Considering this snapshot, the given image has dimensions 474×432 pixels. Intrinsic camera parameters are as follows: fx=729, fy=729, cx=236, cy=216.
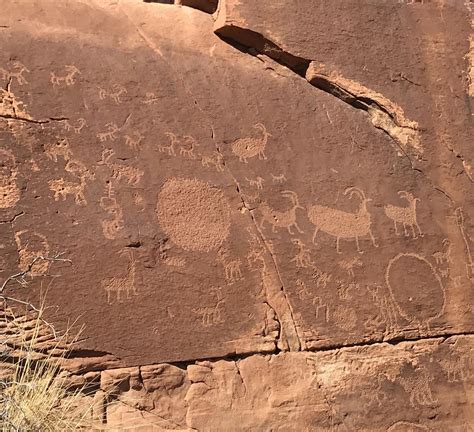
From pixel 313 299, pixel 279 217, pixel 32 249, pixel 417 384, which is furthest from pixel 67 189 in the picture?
pixel 417 384

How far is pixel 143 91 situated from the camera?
404 centimetres

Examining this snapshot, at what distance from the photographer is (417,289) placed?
414cm

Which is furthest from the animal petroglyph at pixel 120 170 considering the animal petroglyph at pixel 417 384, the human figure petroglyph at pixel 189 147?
the animal petroglyph at pixel 417 384

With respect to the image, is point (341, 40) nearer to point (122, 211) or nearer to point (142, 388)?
point (122, 211)

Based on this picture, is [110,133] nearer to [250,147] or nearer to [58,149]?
[58,149]

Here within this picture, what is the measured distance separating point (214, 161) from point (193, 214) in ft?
1.14

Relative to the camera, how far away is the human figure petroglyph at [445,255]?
4.26m

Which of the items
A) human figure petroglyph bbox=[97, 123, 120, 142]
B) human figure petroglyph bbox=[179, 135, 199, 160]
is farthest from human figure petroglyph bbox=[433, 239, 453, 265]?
human figure petroglyph bbox=[97, 123, 120, 142]

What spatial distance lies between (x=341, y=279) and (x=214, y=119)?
1.14 m

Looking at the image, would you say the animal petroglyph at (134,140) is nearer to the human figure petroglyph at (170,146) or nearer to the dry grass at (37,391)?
the human figure petroglyph at (170,146)

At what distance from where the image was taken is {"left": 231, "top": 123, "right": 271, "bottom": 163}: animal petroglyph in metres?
4.09

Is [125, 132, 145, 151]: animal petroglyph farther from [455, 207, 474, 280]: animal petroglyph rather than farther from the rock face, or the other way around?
[455, 207, 474, 280]: animal petroglyph

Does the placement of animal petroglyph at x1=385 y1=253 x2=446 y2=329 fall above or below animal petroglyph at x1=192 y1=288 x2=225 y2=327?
below

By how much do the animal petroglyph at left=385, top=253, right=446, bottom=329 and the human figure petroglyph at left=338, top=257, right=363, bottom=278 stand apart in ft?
0.60
